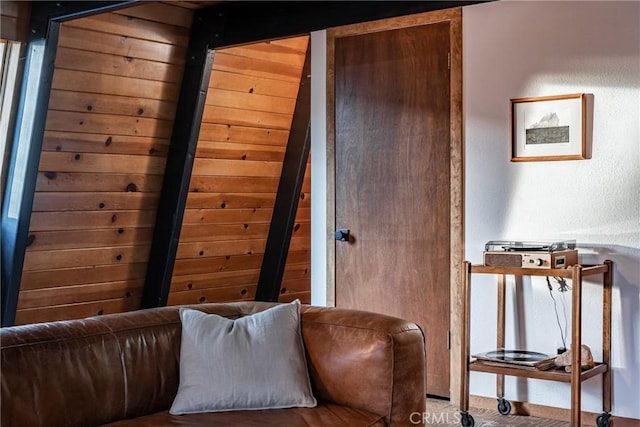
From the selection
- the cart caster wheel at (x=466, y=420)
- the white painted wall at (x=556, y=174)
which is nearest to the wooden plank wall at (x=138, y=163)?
the white painted wall at (x=556, y=174)

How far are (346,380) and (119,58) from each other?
8.49 feet

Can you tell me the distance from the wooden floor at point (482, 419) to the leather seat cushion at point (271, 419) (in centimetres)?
140

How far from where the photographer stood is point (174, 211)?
4.92 m

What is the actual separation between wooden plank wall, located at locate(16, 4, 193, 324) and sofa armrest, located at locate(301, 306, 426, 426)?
2.30 metres

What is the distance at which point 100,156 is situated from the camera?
4594 millimetres

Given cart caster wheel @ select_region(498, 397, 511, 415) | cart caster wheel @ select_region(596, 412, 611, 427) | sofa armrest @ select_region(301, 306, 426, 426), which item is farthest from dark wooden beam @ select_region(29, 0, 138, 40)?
cart caster wheel @ select_region(596, 412, 611, 427)

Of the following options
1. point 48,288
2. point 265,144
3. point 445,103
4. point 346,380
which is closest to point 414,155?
point 445,103

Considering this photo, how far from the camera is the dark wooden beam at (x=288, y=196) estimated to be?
5.56m

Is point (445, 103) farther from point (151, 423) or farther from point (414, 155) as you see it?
point (151, 423)

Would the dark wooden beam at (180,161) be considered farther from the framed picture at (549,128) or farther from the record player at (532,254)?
the record player at (532,254)

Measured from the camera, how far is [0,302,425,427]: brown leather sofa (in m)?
2.23

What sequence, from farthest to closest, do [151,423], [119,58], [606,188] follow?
[119,58]
[606,188]
[151,423]

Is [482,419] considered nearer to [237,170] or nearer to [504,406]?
[504,406]

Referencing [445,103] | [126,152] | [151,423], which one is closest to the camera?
[151,423]
